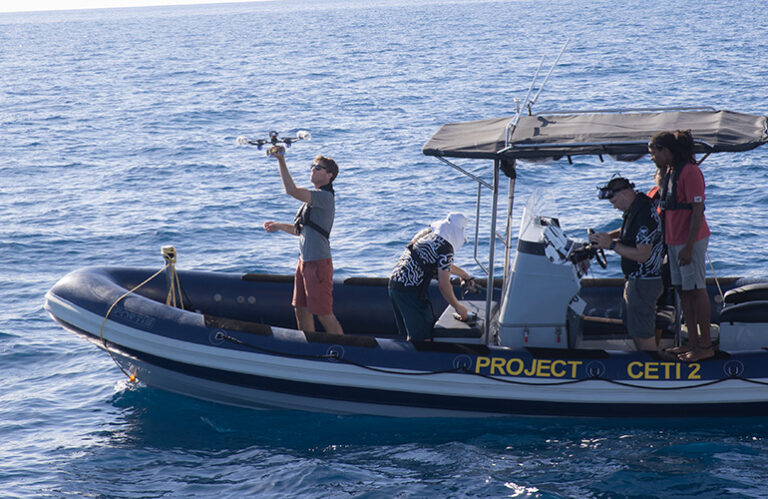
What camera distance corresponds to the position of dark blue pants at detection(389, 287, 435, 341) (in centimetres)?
608

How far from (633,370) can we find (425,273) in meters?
1.55

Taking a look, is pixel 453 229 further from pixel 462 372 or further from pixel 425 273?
pixel 462 372

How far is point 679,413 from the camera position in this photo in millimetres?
6012

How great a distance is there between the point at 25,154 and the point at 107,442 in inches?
552

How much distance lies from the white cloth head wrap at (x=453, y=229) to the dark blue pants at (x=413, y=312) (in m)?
0.45

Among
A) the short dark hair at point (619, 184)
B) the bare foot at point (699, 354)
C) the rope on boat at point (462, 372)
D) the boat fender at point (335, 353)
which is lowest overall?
the rope on boat at point (462, 372)

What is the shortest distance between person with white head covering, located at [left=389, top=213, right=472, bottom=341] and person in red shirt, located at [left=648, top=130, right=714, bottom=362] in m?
1.32

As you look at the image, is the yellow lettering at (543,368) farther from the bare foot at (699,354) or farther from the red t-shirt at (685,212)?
the red t-shirt at (685,212)

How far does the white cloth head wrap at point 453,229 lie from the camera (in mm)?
5809

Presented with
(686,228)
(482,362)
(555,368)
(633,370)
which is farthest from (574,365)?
(686,228)

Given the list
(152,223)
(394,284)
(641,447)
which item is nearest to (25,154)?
(152,223)

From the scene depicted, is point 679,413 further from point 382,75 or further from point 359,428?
point 382,75

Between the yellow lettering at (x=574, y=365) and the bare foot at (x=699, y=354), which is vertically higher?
the bare foot at (x=699, y=354)

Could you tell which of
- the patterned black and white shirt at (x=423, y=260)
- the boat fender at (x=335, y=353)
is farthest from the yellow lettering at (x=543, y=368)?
the boat fender at (x=335, y=353)
